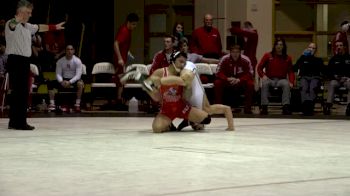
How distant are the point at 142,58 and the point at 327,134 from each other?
40.1 ft

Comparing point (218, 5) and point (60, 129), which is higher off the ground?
point (218, 5)

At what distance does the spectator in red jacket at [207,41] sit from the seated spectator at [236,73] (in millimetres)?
1079

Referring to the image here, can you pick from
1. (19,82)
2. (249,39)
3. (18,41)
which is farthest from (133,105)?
(18,41)

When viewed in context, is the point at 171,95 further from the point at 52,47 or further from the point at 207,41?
the point at 52,47

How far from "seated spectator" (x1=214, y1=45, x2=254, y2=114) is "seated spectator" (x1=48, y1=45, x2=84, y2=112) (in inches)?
112

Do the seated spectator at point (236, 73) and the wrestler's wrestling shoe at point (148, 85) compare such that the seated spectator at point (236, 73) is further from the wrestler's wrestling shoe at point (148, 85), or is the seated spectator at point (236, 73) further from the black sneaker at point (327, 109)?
the wrestler's wrestling shoe at point (148, 85)

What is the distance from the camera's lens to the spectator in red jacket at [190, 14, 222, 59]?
1753 cm

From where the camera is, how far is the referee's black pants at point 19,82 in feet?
39.9

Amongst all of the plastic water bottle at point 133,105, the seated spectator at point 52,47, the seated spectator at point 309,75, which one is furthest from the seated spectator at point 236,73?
the seated spectator at point 52,47

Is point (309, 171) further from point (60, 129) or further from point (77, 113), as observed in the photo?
point (77, 113)

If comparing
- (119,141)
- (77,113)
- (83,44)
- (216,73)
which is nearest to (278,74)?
(216,73)

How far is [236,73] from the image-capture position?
1662cm

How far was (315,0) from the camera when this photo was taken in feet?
70.7

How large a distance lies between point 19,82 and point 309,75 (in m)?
6.72
